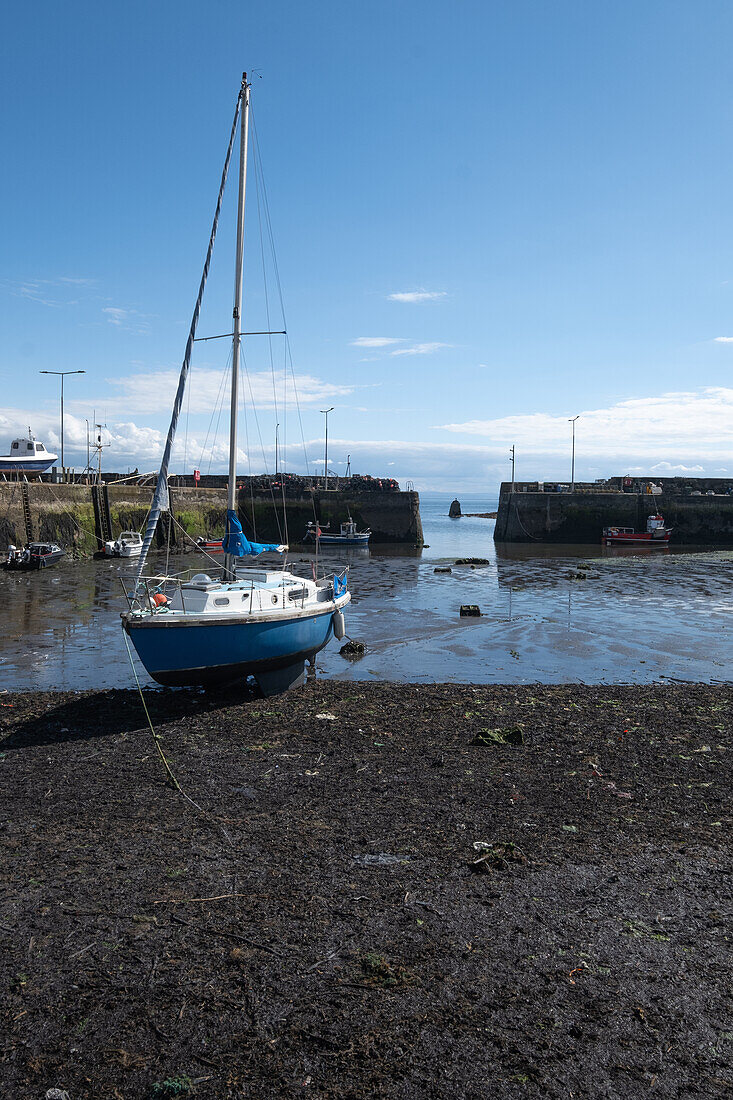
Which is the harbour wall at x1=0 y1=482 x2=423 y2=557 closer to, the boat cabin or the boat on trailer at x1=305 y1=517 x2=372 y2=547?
the boat on trailer at x1=305 y1=517 x2=372 y2=547

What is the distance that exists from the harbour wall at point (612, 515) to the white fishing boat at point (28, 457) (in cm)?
3689

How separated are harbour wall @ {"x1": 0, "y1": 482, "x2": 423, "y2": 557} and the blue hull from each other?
1363 centimetres

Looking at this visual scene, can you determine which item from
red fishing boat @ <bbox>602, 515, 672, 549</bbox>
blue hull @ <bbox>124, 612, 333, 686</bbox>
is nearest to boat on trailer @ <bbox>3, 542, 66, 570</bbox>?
blue hull @ <bbox>124, 612, 333, 686</bbox>

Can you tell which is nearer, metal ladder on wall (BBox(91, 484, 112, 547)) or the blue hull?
the blue hull

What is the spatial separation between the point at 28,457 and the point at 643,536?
44.7 m

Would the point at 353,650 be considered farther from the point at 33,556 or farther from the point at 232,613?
the point at 33,556

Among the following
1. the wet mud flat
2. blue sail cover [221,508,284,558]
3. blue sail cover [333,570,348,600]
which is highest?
blue sail cover [221,508,284,558]

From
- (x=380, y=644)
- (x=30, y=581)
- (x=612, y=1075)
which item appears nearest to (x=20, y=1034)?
(x=612, y=1075)

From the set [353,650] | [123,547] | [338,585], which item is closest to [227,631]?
[338,585]

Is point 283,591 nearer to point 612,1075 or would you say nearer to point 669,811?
point 669,811

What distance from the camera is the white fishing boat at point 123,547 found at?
135 ft

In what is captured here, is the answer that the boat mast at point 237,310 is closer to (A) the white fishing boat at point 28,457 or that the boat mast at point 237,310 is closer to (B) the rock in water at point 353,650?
(B) the rock in water at point 353,650

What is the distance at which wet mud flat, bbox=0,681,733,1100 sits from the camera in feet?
14.7

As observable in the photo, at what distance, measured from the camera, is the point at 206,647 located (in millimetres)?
12594
